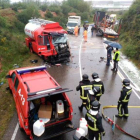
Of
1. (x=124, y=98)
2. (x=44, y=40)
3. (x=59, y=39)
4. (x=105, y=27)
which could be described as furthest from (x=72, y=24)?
(x=124, y=98)

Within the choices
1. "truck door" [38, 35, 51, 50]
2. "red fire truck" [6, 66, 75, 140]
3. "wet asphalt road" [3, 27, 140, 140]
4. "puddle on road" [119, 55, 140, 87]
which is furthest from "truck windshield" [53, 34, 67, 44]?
"red fire truck" [6, 66, 75, 140]

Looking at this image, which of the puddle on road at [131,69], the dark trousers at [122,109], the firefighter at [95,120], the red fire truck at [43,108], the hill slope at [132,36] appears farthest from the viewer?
the hill slope at [132,36]

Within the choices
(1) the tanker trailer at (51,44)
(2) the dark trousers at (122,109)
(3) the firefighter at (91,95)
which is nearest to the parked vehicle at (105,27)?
(1) the tanker trailer at (51,44)

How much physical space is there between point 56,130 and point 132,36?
15.8 m

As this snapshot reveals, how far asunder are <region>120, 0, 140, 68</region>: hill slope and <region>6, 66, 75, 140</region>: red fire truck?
975cm

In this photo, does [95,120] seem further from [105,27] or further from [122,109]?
[105,27]

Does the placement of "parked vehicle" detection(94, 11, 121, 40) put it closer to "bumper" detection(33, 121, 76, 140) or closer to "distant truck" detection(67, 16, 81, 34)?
"distant truck" detection(67, 16, 81, 34)

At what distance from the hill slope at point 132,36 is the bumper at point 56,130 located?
995cm

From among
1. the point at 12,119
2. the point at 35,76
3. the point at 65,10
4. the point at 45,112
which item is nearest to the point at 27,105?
the point at 45,112

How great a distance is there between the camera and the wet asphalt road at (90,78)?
5914 mm

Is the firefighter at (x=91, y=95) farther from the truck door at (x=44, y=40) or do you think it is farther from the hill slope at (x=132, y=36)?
the hill slope at (x=132, y=36)

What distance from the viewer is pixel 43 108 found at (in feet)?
17.9

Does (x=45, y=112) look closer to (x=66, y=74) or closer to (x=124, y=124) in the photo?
(x=124, y=124)

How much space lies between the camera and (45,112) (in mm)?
5312
